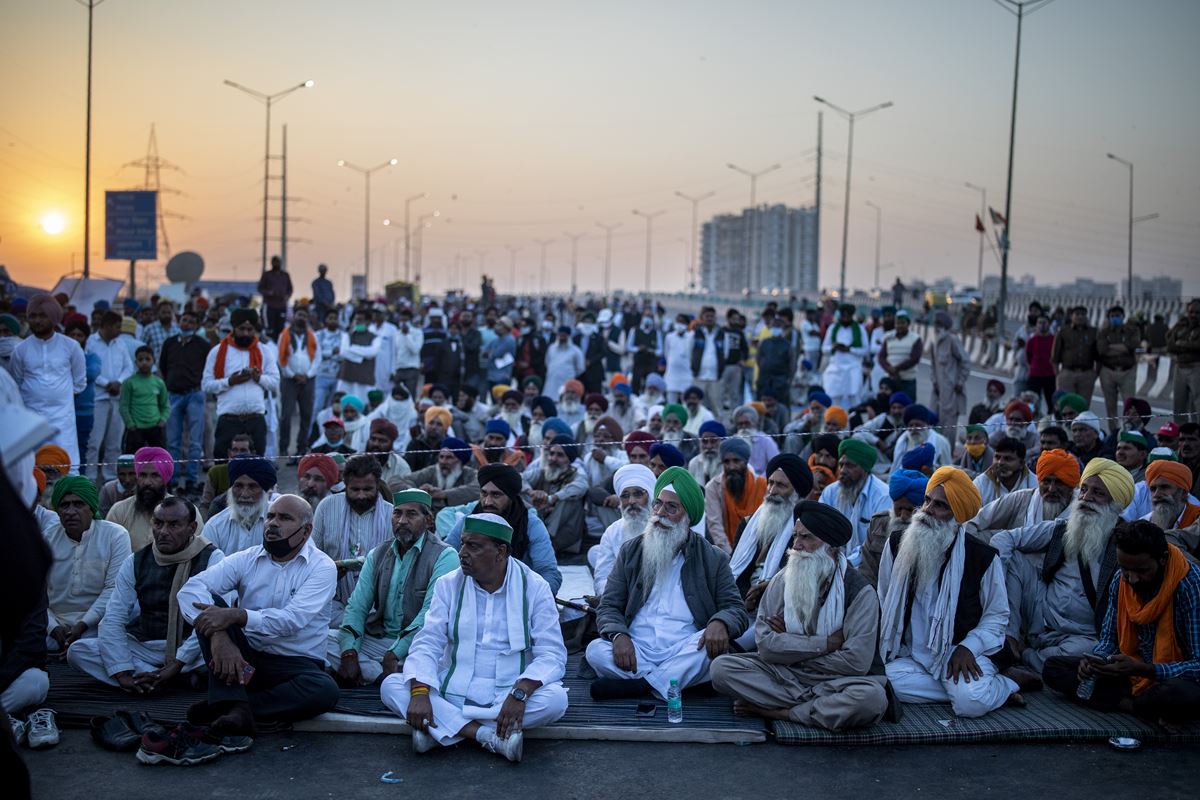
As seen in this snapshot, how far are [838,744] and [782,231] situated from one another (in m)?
192

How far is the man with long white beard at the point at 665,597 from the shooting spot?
6.30 metres

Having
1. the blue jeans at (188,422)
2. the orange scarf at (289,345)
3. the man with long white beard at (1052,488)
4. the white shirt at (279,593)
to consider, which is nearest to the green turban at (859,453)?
the man with long white beard at (1052,488)

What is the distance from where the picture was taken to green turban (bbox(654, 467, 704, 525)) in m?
6.64

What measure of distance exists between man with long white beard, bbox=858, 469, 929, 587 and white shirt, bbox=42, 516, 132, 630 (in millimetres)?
4264

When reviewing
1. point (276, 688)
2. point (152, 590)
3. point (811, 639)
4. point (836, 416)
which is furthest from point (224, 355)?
point (811, 639)

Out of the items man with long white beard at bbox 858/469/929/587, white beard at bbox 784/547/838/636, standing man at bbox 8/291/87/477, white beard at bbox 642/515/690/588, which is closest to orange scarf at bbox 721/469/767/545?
man with long white beard at bbox 858/469/929/587

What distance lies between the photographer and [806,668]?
5922mm

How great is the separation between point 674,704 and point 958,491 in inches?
73.7

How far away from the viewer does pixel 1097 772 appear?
17.3 feet

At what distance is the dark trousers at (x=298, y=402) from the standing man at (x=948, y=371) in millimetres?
7771

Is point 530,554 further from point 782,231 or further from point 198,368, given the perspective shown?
point 782,231

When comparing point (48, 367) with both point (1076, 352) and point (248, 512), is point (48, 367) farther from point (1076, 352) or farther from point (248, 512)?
point (1076, 352)

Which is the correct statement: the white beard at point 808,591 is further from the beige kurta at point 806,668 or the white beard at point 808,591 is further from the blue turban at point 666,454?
the blue turban at point 666,454

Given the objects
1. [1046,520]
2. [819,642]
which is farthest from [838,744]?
[1046,520]
